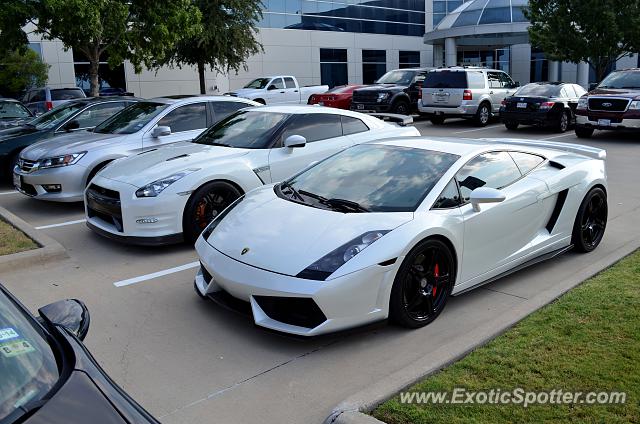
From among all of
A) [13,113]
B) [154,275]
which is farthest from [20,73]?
[154,275]

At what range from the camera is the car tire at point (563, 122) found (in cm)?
1758

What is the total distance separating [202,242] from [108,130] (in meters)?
5.41

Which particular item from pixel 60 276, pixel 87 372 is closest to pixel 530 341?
pixel 87 372

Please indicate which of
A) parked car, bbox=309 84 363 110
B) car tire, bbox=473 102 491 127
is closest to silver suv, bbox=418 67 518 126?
car tire, bbox=473 102 491 127

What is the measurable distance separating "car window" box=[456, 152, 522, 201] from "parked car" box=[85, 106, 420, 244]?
2.42 metres

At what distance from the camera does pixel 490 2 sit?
38406 mm

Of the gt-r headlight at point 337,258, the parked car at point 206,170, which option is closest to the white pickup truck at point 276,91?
the parked car at point 206,170

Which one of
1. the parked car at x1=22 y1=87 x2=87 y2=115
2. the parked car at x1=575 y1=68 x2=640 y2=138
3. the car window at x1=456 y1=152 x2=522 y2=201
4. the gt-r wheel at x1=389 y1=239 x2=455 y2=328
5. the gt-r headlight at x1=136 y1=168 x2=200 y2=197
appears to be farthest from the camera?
the parked car at x1=22 y1=87 x2=87 y2=115

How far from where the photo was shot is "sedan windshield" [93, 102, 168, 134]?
30.7ft

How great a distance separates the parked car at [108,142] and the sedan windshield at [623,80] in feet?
37.2

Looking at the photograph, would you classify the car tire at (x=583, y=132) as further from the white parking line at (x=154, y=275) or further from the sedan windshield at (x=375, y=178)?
the white parking line at (x=154, y=275)

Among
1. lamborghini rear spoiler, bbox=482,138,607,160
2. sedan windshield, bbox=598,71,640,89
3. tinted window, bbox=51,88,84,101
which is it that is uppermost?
tinted window, bbox=51,88,84,101

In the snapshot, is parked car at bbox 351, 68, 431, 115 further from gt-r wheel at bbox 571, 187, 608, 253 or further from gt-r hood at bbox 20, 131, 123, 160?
gt-r wheel at bbox 571, 187, 608, 253

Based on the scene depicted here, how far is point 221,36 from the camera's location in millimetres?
25344
